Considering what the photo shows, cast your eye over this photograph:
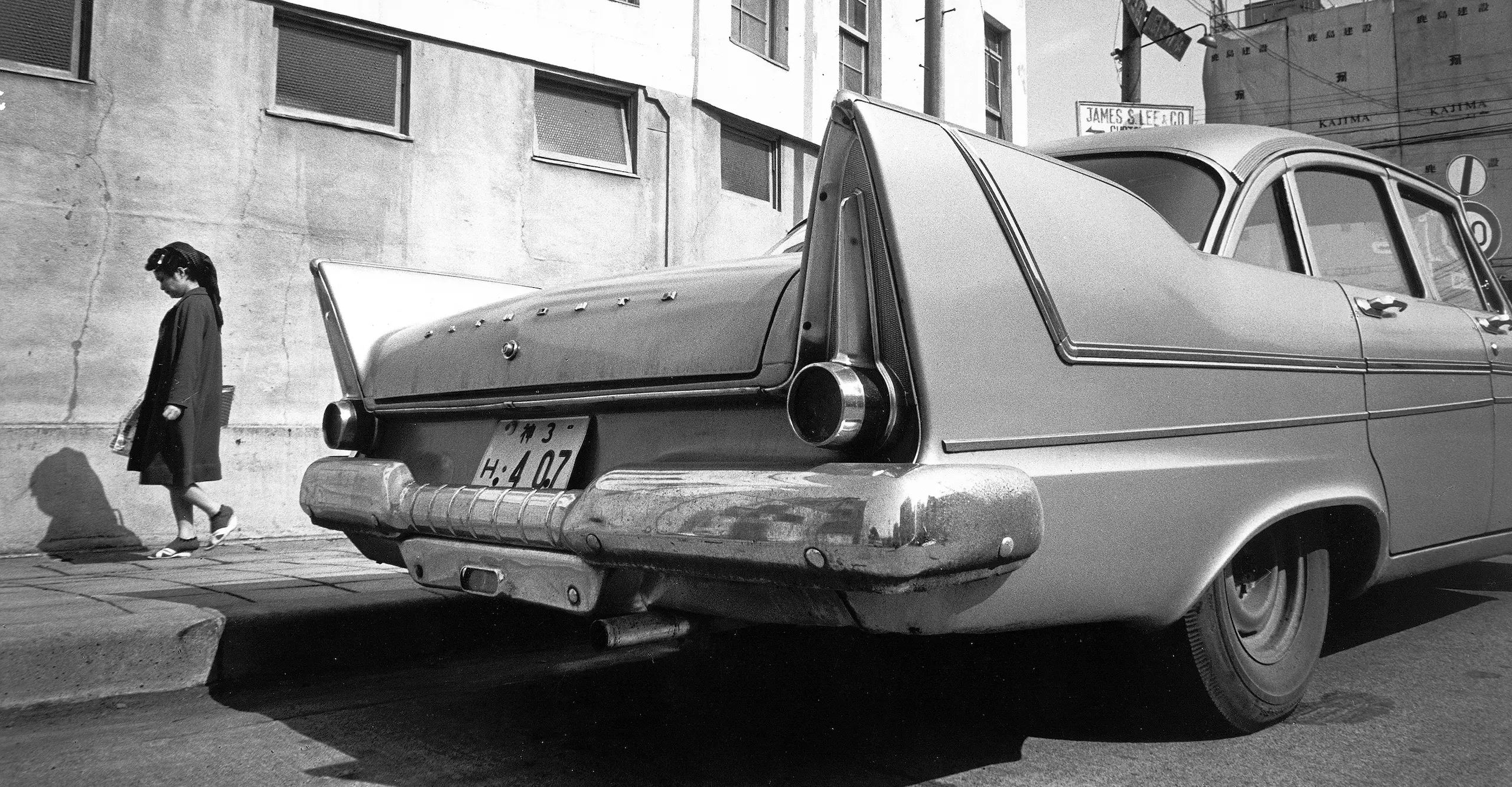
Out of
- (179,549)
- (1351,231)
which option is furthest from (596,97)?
(1351,231)

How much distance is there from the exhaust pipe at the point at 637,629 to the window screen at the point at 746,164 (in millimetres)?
7807

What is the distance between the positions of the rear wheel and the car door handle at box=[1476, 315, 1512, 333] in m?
1.32

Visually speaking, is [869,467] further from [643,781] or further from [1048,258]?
[643,781]

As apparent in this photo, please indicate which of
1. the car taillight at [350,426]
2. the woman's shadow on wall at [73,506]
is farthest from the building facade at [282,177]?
the car taillight at [350,426]

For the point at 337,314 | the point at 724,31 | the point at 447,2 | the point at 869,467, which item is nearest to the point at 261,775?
the point at 337,314

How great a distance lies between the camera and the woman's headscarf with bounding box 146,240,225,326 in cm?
538

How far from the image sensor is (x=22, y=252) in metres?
5.78

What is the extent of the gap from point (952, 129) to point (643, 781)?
1440mm

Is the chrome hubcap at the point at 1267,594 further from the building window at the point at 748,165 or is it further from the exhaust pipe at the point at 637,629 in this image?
the building window at the point at 748,165

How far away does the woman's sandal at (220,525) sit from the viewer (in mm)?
5555

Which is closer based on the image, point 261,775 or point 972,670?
point 261,775

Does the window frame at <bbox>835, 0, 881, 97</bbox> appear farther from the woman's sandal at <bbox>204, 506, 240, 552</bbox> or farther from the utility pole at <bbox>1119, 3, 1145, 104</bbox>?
the woman's sandal at <bbox>204, 506, 240, 552</bbox>

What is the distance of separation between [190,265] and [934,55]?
6918mm

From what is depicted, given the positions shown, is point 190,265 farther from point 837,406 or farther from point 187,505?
point 837,406
